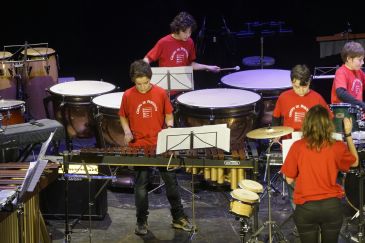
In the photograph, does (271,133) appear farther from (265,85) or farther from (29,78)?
(29,78)

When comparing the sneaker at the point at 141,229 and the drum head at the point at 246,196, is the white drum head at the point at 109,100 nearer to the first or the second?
the sneaker at the point at 141,229

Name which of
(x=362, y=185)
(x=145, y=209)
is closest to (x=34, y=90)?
(x=145, y=209)

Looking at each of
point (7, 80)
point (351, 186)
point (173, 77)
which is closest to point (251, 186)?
point (351, 186)

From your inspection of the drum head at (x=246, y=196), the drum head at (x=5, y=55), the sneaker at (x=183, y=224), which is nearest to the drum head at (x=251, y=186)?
the drum head at (x=246, y=196)

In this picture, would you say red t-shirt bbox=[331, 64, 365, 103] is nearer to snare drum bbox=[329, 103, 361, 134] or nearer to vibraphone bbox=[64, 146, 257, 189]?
snare drum bbox=[329, 103, 361, 134]

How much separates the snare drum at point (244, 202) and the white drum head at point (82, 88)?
3325mm

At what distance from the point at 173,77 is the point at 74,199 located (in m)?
1.88

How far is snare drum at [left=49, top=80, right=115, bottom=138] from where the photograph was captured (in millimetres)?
9180

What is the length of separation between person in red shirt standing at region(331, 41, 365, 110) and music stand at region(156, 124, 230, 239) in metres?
1.72

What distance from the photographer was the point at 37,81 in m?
10.7

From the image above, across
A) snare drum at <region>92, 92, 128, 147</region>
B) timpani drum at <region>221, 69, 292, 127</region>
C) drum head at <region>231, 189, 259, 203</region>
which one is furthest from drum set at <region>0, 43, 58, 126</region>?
drum head at <region>231, 189, 259, 203</region>

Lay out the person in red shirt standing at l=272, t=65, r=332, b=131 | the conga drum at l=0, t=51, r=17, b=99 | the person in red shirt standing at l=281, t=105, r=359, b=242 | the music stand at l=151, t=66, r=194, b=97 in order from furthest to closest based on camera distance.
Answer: the conga drum at l=0, t=51, r=17, b=99, the music stand at l=151, t=66, r=194, b=97, the person in red shirt standing at l=272, t=65, r=332, b=131, the person in red shirt standing at l=281, t=105, r=359, b=242

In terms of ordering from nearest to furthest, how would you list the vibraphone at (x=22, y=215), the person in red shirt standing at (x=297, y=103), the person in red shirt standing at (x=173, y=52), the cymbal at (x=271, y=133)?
the vibraphone at (x=22, y=215) < the cymbal at (x=271, y=133) < the person in red shirt standing at (x=297, y=103) < the person in red shirt standing at (x=173, y=52)

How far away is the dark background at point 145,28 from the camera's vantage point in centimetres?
1131
